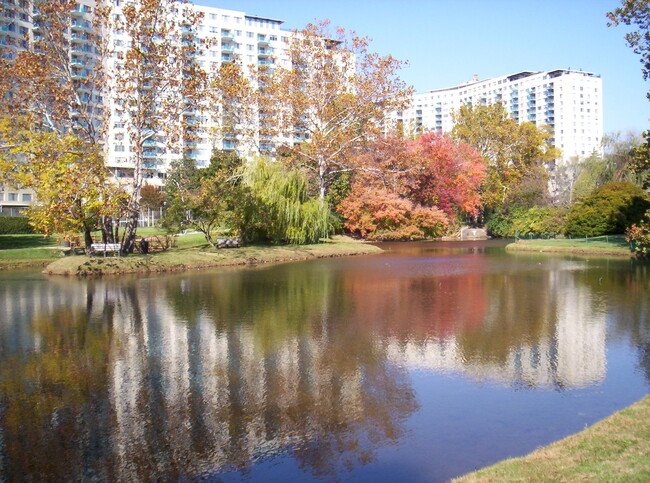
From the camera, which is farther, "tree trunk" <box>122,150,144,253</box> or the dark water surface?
"tree trunk" <box>122,150,144,253</box>

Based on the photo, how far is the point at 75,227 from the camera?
2614 cm

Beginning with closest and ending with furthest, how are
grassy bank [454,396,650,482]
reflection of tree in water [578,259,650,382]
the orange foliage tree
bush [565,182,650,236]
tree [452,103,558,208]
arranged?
grassy bank [454,396,650,482] < reflection of tree in water [578,259,650,382] < bush [565,182,650,236] < the orange foliage tree < tree [452,103,558,208]

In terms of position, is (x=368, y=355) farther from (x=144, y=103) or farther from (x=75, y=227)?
(x=144, y=103)

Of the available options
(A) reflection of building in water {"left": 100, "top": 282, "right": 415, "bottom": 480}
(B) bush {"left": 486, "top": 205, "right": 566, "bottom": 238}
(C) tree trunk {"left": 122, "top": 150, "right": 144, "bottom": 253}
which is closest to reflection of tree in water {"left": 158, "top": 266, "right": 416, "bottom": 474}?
(A) reflection of building in water {"left": 100, "top": 282, "right": 415, "bottom": 480}

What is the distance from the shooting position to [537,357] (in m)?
10.4

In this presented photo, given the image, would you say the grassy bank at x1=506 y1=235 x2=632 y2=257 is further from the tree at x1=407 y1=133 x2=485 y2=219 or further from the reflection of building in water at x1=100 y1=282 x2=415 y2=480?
the reflection of building in water at x1=100 y1=282 x2=415 y2=480

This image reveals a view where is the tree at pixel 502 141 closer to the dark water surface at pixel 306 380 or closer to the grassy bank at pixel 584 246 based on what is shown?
the grassy bank at pixel 584 246

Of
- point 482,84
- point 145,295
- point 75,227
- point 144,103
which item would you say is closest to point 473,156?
point 144,103

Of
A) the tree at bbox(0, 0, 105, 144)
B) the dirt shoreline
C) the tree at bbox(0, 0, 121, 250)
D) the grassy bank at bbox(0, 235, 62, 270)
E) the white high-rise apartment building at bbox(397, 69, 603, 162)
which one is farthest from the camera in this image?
the white high-rise apartment building at bbox(397, 69, 603, 162)

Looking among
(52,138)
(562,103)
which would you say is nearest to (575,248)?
(52,138)

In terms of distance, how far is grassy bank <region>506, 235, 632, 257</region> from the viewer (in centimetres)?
3284

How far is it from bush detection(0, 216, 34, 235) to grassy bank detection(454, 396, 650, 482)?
51623mm

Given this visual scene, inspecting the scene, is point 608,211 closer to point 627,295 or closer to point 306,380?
point 627,295

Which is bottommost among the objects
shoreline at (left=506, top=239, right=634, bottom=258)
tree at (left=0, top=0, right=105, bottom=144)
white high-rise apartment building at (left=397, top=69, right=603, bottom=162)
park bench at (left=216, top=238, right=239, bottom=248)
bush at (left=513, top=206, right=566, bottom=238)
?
shoreline at (left=506, top=239, right=634, bottom=258)
